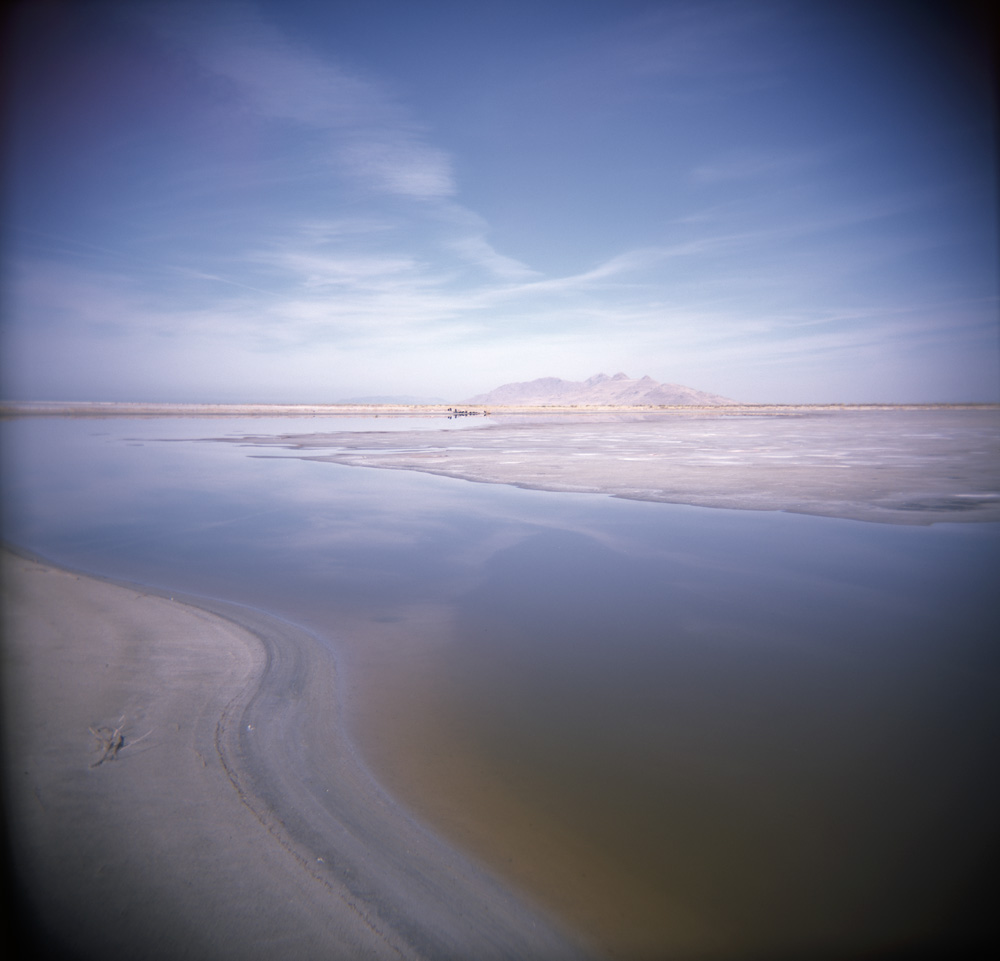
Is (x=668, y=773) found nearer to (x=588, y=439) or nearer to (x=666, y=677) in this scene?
(x=666, y=677)

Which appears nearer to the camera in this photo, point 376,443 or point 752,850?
point 752,850

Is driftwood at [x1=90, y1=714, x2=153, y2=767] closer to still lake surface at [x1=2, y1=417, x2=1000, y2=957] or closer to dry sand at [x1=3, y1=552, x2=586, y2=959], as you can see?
dry sand at [x1=3, y1=552, x2=586, y2=959]

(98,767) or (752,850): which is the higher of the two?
(98,767)

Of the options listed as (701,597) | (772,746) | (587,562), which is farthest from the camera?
(587,562)

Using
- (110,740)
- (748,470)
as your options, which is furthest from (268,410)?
(110,740)

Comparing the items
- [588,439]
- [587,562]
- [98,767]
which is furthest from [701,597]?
[588,439]

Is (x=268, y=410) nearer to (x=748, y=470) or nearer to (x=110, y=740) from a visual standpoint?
(x=748, y=470)

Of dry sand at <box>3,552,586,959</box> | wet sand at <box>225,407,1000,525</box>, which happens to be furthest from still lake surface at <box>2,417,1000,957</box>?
wet sand at <box>225,407,1000,525</box>
